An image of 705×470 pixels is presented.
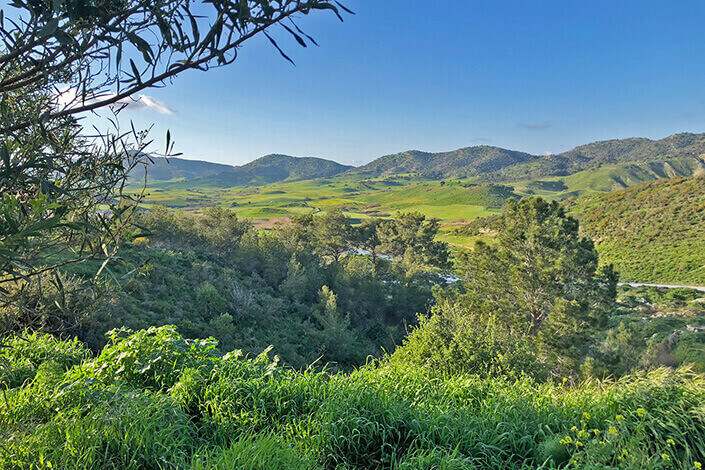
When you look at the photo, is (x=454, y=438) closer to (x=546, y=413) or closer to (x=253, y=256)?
(x=546, y=413)

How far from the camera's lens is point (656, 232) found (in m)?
48.4

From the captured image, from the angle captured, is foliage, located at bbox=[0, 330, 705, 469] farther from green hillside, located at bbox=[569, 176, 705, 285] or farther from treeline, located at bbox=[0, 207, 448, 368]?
green hillside, located at bbox=[569, 176, 705, 285]

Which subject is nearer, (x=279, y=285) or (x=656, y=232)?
(x=279, y=285)

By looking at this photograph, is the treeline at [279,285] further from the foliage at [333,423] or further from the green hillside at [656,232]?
the green hillside at [656,232]

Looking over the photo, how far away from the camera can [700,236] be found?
4425 centimetres

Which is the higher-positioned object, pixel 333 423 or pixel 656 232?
pixel 333 423

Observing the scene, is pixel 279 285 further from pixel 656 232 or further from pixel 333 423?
pixel 656 232

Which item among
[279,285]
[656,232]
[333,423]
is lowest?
[279,285]

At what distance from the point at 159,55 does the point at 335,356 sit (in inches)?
782

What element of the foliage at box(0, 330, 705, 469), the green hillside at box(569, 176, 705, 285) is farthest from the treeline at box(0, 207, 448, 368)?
the green hillside at box(569, 176, 705, 285)

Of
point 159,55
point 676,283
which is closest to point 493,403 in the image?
point 159,55

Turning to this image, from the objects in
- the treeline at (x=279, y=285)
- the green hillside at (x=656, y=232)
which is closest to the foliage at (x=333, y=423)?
the treeline at (x=279, y=285)

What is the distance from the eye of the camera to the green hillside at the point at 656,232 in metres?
42.0

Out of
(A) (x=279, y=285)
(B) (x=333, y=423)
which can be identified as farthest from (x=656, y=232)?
(B) (x=333, y=423)
